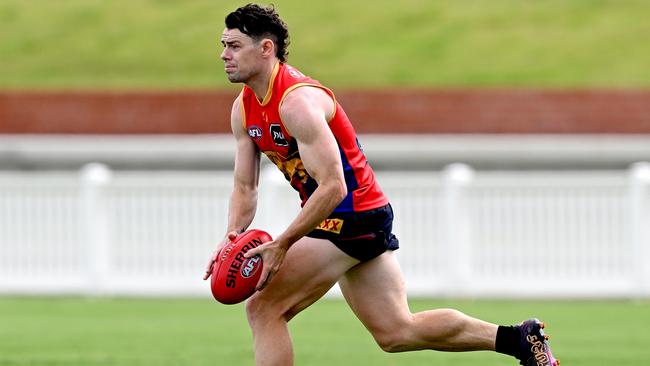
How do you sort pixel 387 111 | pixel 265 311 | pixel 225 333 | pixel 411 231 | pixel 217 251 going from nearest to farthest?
pixel 265 311
pixel 217 251
pixel 225 333
pixel 411 231
pixel 387 111

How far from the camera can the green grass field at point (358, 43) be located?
25.2 meters

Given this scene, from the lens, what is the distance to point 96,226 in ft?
50.0

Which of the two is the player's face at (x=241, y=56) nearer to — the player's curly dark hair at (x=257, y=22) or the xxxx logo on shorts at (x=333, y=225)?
the player's curly dark hair at (x=257, y=22)

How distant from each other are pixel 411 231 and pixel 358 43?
11.9 m

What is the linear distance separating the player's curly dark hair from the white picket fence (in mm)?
8079

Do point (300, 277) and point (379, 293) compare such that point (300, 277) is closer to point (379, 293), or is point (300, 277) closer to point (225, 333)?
point (379, 293)

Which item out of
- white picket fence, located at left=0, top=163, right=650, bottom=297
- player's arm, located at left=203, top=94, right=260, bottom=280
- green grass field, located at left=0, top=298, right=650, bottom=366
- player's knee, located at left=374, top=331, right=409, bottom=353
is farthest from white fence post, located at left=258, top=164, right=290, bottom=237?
player's knee, located at left=374, top=331, right=409, bottom=353

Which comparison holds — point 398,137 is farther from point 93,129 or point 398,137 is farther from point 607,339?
point 607,339

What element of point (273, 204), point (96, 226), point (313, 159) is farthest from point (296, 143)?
point (96, 226)

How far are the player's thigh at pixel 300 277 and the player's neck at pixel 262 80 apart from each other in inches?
27.3

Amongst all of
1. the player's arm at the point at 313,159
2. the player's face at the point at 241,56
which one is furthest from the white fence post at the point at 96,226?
the player's arm at the point at 313,159

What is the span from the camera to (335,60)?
25922mm

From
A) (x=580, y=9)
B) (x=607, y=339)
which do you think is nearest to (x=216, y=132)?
(x=580, y=9)

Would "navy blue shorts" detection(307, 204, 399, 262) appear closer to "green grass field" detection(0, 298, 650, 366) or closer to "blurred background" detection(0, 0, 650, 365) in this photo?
"green grass field" detection(0, 298, 650, 366)
